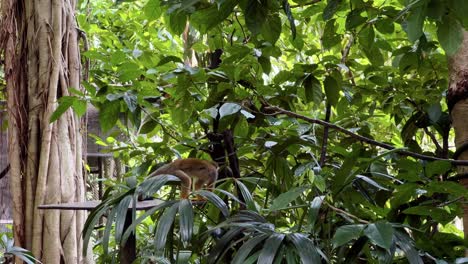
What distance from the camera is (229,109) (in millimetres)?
1038

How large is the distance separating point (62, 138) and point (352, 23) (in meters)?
0.97

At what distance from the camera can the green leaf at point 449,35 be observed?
67cm

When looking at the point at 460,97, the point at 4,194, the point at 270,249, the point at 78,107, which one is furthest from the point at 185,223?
the point at 4,194

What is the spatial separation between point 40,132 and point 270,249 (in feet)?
3.23

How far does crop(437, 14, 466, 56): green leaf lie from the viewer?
2.18ft

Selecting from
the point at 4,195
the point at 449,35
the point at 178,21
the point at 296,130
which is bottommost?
the point at 4,195

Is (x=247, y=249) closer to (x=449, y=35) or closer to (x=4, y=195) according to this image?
(x=449, y=35)

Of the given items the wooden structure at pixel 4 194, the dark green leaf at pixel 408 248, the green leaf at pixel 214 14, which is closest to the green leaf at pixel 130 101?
the green leaf at pixel 214 14

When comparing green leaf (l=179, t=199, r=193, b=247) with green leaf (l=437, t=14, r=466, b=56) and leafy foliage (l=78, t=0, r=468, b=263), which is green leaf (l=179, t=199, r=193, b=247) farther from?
green leaf (l=437, t=14, r=466, b=56)

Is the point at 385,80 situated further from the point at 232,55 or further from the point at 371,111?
the point at 232,55

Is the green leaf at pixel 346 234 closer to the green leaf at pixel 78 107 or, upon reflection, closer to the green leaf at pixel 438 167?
the green leaf at pixel 438 167

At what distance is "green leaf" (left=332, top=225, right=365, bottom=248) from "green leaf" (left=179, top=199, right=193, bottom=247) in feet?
0.89

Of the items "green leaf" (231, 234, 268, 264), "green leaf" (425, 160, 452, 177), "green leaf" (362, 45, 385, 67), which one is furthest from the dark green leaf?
"green leaf" (362, 45, 385, 67)

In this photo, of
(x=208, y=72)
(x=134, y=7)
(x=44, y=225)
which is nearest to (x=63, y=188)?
(x=44, y=225)
